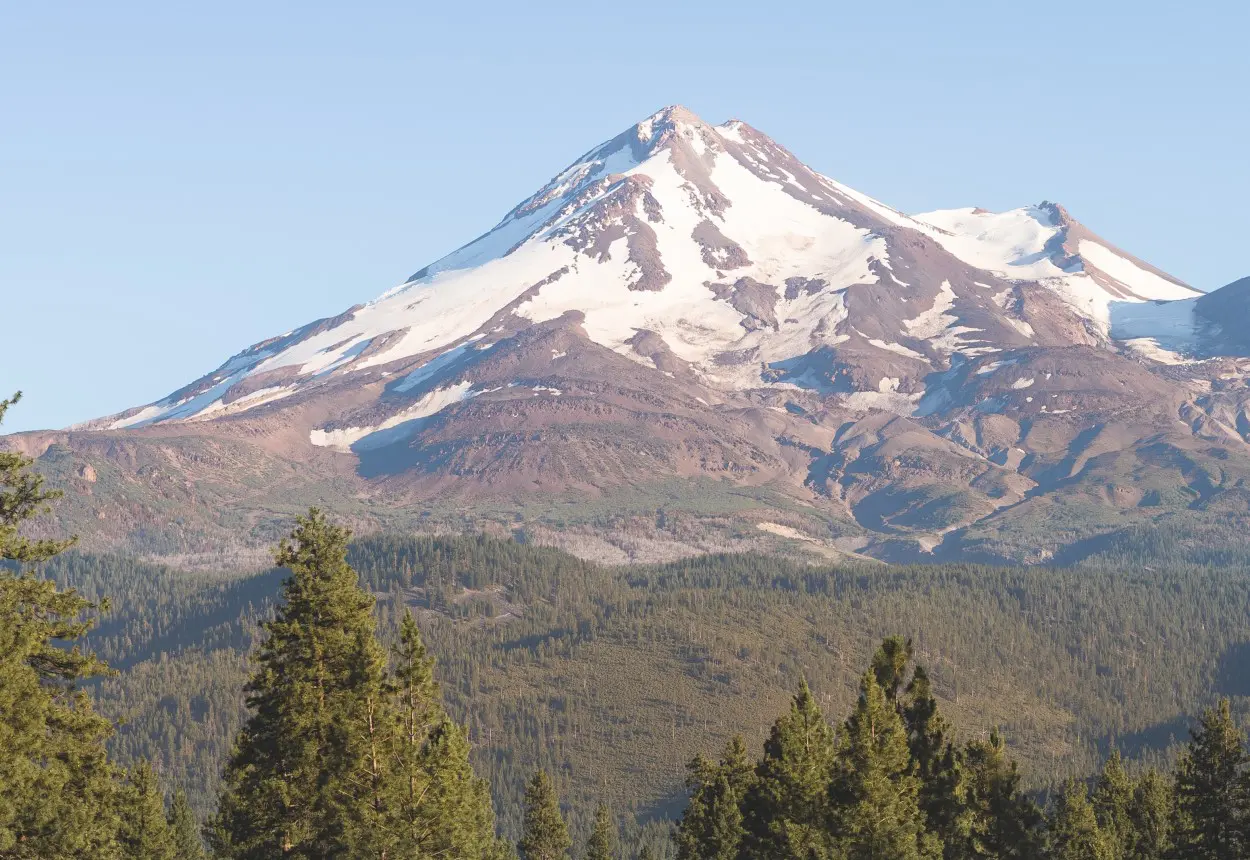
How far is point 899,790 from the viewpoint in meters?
65.5

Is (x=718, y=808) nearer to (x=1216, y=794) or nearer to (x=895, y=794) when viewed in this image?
(x=895, y=794)

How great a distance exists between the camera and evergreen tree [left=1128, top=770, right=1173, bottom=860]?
341 ft

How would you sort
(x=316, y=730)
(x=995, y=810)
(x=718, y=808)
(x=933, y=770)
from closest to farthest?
(x=316, y=730)
(x=933, y=770)
(x=995, y=810)
(x=718, y=808)

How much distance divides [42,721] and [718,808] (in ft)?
138

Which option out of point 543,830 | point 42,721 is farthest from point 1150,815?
point 42,721

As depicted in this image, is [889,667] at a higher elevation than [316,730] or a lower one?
lower

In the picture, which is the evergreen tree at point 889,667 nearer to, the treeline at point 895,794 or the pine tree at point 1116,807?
the treeline at point 895,794

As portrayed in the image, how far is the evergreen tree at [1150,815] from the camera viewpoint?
10394 cm

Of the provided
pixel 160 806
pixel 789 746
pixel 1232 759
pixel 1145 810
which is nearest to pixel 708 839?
pixel 789 746

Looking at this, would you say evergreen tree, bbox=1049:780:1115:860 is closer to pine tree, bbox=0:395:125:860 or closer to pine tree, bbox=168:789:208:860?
pine tree, bbox=0:395:125:860

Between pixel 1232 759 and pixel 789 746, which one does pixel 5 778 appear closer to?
pixel 789 746

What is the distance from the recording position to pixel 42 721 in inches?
1871

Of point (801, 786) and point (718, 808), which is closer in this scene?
point (801, 786)

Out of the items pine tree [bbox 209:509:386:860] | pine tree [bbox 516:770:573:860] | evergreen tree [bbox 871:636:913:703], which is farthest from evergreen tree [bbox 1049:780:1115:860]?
pine tree [bbox 209:509:386:860]
